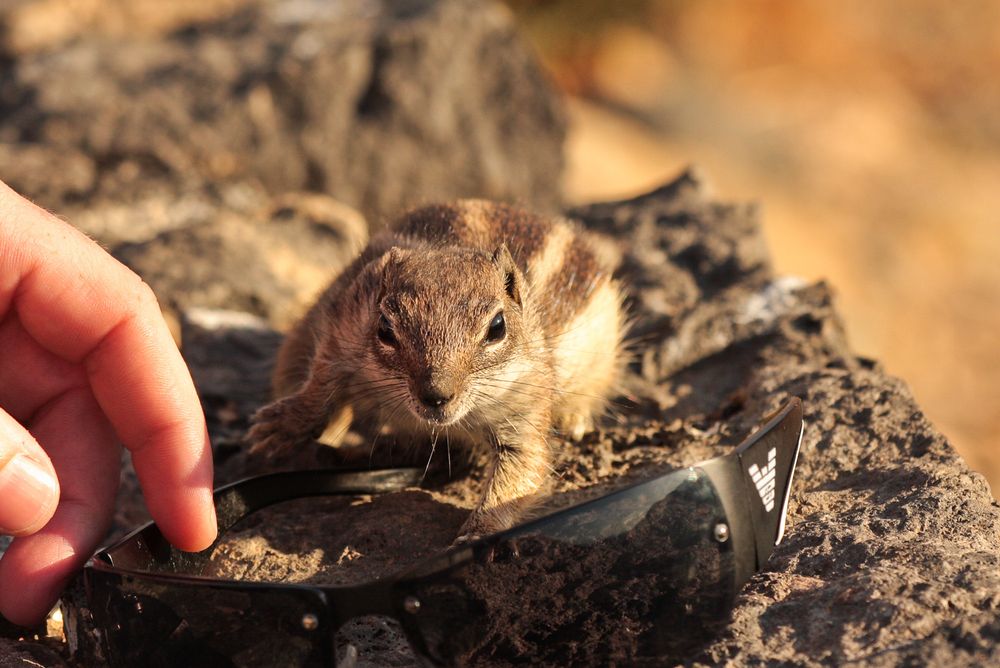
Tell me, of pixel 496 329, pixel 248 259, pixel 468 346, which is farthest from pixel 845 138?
pixel 468 346

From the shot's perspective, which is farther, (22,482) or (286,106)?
(286,106)

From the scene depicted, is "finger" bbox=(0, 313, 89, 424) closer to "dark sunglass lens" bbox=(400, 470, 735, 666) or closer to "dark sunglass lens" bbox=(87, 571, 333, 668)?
"dark sunglass lens" bbox=(87, 571, 333, 668)

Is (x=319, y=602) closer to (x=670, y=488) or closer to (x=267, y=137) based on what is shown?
(x=670, y=488)

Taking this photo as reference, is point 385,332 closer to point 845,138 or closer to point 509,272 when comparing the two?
point 509,272

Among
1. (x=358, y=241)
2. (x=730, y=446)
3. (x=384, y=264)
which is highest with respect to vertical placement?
(x=730, y=446)

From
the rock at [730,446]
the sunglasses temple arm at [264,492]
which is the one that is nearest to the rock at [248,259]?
the rock at [730,446]
